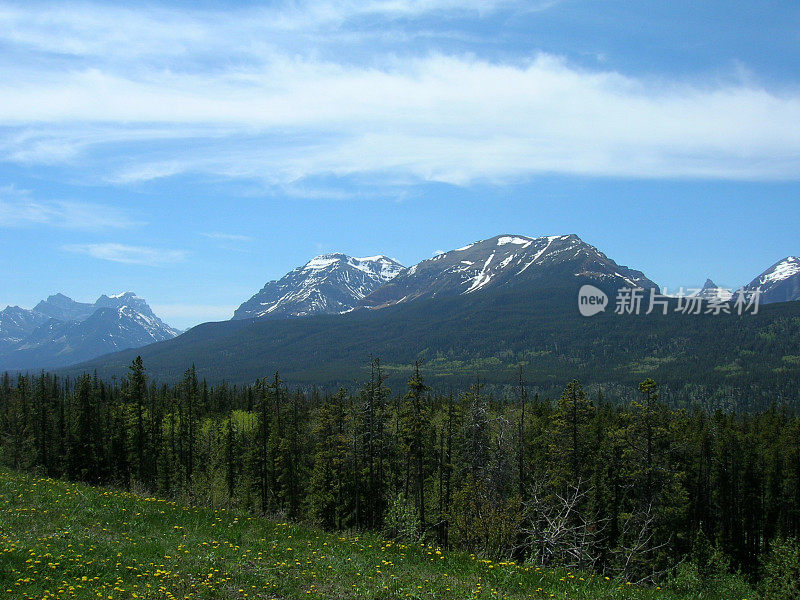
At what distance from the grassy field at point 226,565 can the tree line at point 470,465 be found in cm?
766

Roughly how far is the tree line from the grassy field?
7663 millimetres

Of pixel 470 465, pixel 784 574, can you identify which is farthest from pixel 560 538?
pixel 784 574

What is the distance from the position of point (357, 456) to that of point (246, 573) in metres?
33.2

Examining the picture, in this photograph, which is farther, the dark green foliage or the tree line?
the tree line

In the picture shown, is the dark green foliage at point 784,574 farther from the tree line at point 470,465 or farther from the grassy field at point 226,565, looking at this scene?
the grassy field at point 226,565

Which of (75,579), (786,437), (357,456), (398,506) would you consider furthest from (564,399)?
(786,437)

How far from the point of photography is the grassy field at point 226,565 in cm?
1151

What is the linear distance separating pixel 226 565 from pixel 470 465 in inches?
1019

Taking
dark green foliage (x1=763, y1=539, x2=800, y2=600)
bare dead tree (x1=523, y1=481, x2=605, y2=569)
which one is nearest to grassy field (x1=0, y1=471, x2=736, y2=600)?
bare dead tree (x1=523, y1=481, x2=605, y2=569)

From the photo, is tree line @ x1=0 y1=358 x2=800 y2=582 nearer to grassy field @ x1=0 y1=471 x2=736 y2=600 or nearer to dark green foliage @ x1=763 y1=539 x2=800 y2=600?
dark green foliage @ x1=763 y1=539 x2=800 y2=600

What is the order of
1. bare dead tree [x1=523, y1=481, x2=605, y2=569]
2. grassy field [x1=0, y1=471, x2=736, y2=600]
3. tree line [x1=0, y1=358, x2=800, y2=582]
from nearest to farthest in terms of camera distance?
grassy field [x1=0, y1=471, x2=736, y2=600] → bare dead tree [x1=523, y1=481, x2=605, y2=569] → tree line [x1=0, y1=358, x2=800, y2=582]

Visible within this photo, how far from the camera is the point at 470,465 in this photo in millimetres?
36656

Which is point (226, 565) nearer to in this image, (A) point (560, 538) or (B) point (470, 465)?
(A) point (560, 538)

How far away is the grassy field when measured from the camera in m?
11.5
